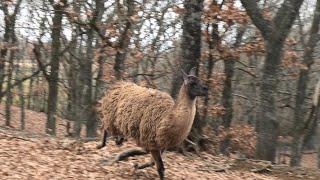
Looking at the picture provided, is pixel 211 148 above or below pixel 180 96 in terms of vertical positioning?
below

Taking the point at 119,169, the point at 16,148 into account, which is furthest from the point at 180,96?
the point at 16,148

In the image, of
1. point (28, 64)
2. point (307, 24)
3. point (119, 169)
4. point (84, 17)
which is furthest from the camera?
point (28, 64)

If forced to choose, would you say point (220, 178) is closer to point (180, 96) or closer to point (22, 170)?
point (180, 96)

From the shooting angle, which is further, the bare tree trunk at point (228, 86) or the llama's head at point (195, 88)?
the bare tree trunk at point (228, 86)

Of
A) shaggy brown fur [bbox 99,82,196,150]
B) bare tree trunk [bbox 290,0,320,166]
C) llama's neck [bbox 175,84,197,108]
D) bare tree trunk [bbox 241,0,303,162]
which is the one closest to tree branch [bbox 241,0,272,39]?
Result: bare tree trunk [bbox 241,0,303,162]

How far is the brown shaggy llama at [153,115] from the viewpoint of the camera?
8.27 m

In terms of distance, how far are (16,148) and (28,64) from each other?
30393 mm

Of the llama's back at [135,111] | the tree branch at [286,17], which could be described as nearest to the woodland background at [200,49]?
the tree branch at [286,17]

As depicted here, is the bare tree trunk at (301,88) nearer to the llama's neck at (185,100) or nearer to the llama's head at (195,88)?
the llama's head at (195,88)

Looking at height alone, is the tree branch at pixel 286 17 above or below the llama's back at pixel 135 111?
above

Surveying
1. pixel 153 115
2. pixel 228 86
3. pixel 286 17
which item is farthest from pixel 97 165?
pixel 228 86

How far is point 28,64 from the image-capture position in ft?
128

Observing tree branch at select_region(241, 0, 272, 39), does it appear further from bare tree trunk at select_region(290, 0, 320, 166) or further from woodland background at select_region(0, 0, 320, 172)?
bare tree trunk at select_region(290, 0, 320, 166)

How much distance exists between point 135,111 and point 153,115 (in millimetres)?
466
